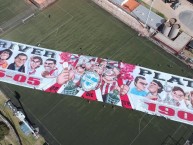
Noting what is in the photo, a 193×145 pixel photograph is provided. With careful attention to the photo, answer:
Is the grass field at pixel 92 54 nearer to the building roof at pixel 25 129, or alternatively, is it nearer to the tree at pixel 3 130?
the building roof at pixel 25 129

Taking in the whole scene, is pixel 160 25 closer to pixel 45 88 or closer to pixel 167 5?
pixel 167 5

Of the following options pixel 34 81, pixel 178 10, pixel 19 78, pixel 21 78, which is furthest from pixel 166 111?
pixel 19 78

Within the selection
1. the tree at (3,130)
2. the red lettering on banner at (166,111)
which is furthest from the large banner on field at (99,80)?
the tree at (3,130)

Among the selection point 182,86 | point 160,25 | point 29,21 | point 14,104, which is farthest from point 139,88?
point 29,21

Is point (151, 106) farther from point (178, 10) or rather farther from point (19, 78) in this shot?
point (178, 10)

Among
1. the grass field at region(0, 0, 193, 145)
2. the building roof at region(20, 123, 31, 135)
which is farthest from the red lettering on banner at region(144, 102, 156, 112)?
the building roof at region(20, 123, 31, 135)

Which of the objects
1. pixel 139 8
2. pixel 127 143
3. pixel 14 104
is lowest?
pixel 127 143
